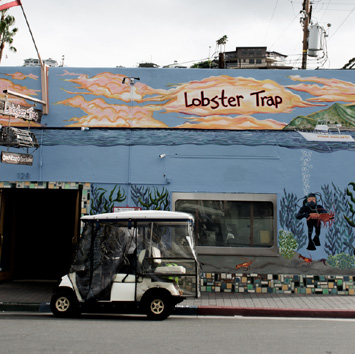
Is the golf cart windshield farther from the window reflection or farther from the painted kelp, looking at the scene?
the painted kelp

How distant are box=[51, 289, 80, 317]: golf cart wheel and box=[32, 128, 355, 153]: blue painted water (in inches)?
183

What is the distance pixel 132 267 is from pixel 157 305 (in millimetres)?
861

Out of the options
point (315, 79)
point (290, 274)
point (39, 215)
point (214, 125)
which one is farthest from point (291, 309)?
point (39, 215)

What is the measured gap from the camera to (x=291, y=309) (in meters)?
10.6

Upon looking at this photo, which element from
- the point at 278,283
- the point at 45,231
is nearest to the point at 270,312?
the point at 278,283

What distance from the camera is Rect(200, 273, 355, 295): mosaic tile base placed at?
488 inches

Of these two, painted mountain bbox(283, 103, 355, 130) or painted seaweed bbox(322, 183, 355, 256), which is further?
painted mountain bbox(283, 103, 355, 130)

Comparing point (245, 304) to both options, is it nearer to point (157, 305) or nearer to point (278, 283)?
point (278, 283)

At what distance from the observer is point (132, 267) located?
9555mm

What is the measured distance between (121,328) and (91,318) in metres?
1.34

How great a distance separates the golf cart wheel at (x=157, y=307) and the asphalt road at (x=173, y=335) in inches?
6.8

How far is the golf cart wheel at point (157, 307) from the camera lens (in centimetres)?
941

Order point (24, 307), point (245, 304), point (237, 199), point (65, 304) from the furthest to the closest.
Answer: point (237, 199), point (245, 304), point (24, 307), point (65, 304)

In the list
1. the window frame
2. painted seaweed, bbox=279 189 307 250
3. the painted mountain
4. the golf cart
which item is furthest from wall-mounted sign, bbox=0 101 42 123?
painted seaweed, bbox=279 189 307 250
